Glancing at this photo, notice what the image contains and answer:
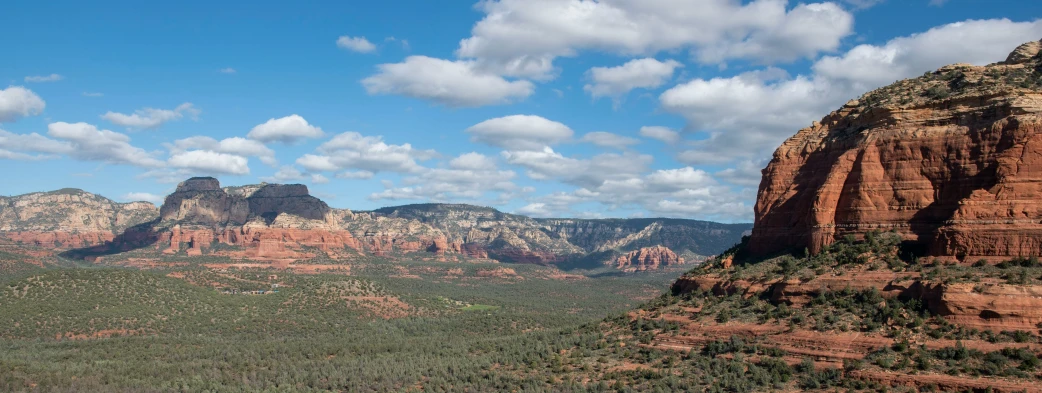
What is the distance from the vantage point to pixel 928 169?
48750 mm

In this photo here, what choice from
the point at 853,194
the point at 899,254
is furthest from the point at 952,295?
the point at 853,194

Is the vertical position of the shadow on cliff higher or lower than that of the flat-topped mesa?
lower

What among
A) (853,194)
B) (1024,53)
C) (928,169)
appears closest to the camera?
(928,169)

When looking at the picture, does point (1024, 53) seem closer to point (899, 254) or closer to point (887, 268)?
point (899, 254)

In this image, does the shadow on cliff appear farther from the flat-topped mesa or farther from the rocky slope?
the flat-topped mesa

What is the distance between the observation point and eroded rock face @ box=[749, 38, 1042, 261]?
4319cm

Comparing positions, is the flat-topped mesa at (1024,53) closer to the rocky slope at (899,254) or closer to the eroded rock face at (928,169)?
the eroded rock face at (928,169)

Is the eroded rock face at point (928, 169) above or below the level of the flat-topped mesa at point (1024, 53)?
below

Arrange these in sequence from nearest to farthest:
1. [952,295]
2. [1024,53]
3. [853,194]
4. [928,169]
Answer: [952,295], [928,169], [853,194], [1024,53]

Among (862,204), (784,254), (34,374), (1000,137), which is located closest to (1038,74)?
(1000,137)

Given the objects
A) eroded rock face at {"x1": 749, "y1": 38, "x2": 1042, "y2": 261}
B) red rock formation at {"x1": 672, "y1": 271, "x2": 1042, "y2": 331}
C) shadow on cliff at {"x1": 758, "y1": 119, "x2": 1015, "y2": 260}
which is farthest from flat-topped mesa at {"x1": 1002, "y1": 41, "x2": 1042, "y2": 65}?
red rock formation at {"x1": 672, "y1": 271, "x2": 1042, "y2": 331}

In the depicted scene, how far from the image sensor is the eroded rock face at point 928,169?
142ft

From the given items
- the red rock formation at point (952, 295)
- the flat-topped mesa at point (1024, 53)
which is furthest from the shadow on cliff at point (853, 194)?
the flat-topped mesa at point (1024, 53)

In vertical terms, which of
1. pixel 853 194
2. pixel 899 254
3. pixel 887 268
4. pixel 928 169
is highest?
pixel 928 169
